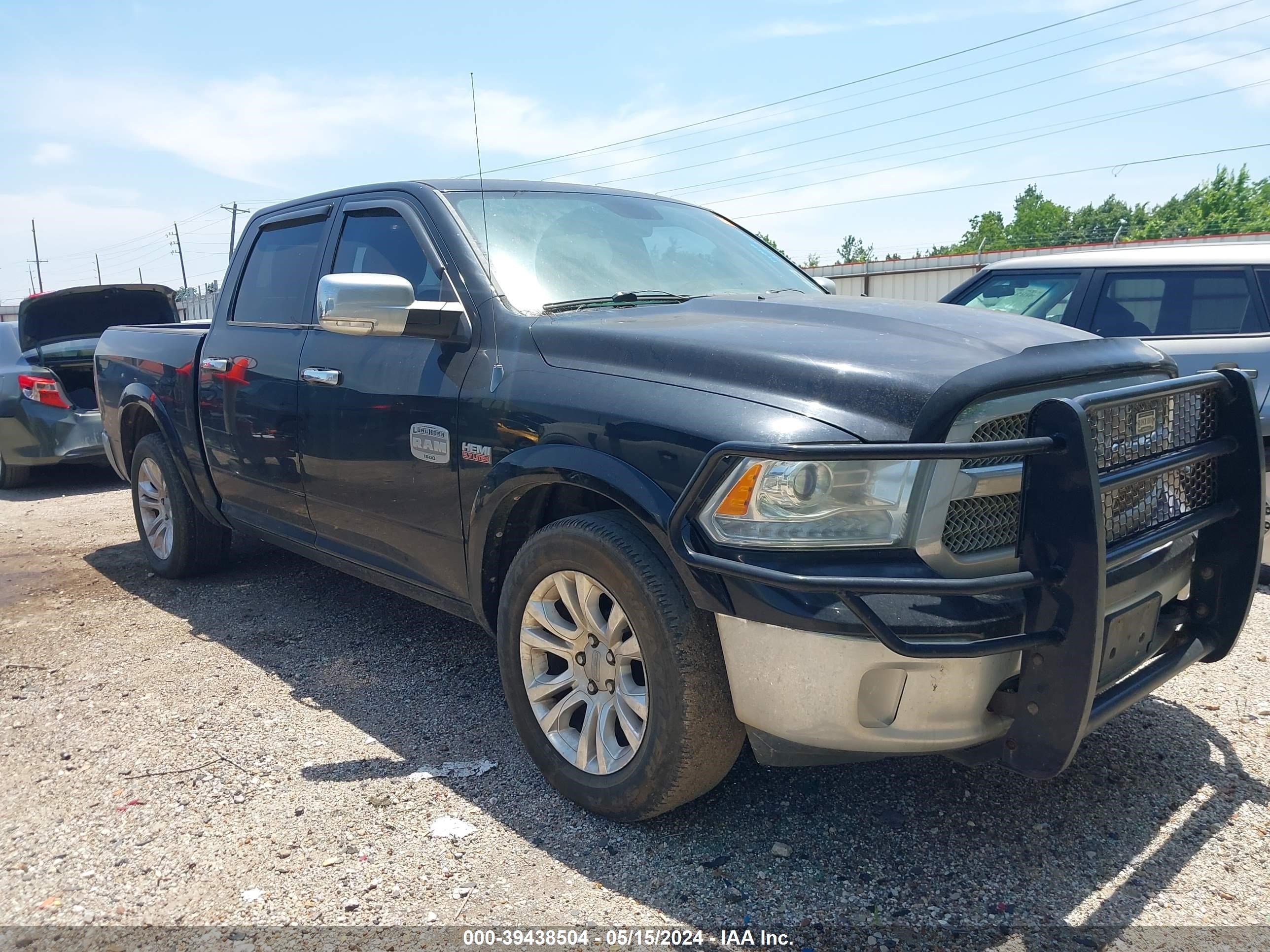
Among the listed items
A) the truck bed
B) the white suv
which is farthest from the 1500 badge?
the white suv

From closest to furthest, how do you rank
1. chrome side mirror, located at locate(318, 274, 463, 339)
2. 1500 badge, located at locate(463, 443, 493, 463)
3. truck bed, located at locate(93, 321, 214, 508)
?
1500 badge, located at locate(463, 443, 493, 463) < chrome side mirror, located at locate(318, 274, 463, 339) < truck bed, located at locate(93, 321, 214, 508)

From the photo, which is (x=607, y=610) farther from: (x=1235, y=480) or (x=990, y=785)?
(x=1235, y=480)

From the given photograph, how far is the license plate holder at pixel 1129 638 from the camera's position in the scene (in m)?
2.43

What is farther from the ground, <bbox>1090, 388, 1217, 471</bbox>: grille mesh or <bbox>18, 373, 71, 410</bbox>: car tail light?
<bbox>1090, 388, 1217, 471</bbox>: grille mesh

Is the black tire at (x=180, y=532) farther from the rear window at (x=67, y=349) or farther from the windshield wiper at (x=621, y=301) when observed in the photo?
the rear window at (x=67, y=349)

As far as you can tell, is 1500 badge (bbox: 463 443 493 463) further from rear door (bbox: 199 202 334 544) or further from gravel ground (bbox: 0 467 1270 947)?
rear door (bbox: 199 202 334 544)

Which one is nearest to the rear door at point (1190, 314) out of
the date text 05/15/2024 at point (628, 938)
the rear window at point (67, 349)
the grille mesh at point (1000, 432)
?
the grille mesh at point (1000, 432)

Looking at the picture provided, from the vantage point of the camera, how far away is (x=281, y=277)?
4.55 metres

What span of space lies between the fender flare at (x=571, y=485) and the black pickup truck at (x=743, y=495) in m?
0.01

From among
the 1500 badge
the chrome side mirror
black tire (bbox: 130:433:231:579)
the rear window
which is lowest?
black tire (bbox: 130:433:231:579)

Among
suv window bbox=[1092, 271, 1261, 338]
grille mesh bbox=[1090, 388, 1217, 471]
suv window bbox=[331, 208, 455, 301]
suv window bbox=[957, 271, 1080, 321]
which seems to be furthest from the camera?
suv window bbox=[957, 271, 1080, 321]

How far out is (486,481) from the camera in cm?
309

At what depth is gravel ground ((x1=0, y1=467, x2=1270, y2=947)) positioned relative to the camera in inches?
97.1

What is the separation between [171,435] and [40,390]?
4334mm
